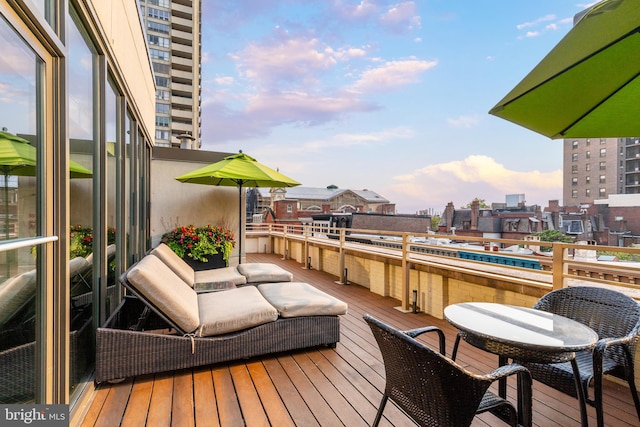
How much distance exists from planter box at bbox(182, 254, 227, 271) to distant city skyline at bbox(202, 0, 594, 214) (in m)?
3.66

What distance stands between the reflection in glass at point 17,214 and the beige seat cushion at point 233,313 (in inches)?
49.8

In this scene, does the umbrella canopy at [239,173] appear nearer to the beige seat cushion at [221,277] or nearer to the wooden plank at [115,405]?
the beige seat cushion at [221,277]

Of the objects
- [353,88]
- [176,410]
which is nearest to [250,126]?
[353,88]

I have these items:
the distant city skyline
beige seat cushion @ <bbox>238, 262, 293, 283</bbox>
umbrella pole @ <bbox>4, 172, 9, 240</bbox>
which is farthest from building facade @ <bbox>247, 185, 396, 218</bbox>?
umbrella pole @ <bbox>4, 172, 9, 240</bbox>

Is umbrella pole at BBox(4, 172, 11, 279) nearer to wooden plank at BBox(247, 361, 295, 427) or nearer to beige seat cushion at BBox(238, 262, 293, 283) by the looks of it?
wooden plank at BBox(247, 361, 295, 427)

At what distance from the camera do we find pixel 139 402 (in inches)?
84.7

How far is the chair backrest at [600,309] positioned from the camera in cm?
201

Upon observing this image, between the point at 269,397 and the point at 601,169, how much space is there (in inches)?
2511

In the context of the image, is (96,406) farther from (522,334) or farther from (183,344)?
(522,334)

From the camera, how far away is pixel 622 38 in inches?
52.3

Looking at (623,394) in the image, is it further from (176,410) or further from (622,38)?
(176,410)

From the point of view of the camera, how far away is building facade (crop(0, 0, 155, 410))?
3.86 feet

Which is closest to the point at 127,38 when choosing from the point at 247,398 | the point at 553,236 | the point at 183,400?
the point at 183,400

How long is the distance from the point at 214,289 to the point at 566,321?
3.48m
